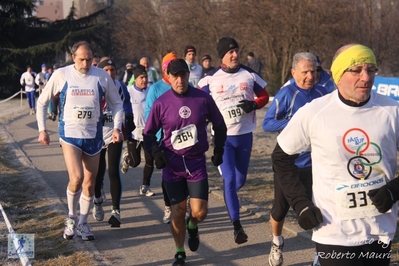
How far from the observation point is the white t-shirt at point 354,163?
3568 millimetres

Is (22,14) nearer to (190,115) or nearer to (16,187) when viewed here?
(16,187)

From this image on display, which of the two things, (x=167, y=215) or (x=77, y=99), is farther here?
(x=167, y=215)

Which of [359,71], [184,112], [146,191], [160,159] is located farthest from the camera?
[146,191]

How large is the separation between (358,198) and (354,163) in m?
0.20

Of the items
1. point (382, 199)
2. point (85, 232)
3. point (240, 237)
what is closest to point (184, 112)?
point (240, 237)

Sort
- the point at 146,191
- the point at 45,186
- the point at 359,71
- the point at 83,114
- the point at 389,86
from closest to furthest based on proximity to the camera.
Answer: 1. the point at 359,71
2. the point at 83,114
3. the point at 146,191
4. the point at 45,186
5. the point at 389,86

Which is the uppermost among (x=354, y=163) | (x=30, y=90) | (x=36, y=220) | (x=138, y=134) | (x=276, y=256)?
(x=354, y=163)

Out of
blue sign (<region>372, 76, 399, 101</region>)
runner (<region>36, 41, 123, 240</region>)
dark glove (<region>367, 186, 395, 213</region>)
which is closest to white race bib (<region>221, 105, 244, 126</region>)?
runner (<region>36, 41, 123, 240</region>)

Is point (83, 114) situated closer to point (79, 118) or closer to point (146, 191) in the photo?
point (79, 118)

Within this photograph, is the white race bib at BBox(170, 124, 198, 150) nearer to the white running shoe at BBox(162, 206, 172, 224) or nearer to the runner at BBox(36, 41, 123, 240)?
the runner at BBox(36, 41, 123, 240)

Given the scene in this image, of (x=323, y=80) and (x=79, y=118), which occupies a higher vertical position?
(x=323, y=80)

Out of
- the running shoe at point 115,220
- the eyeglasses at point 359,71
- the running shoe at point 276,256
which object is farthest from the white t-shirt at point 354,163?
the running shoe at point 115,220

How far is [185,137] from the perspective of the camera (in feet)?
19.9

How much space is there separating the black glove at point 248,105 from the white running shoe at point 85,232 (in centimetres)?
219
